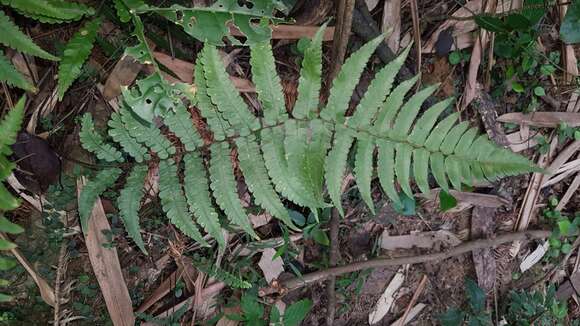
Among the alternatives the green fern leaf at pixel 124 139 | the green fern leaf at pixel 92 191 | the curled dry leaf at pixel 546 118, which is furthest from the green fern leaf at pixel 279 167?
the curled dry leaf at pixel 546 118

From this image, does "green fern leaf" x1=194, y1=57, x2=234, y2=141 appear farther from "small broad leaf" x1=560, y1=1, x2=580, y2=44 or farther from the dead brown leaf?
"small broad leaf" x1=560, y1=1, x2=580, y2=44

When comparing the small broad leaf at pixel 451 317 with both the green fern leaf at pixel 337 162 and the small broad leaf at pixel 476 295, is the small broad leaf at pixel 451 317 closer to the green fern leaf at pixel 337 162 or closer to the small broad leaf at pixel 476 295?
the small broad leaf at pixel 476 295

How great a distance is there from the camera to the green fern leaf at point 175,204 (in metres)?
2.12

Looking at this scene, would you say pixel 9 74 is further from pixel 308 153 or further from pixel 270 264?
pixel 270 264

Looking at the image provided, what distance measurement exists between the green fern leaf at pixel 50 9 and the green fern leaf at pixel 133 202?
0.65 metres

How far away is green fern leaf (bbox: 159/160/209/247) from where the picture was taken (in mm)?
2123

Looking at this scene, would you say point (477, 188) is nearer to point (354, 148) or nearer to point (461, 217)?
point (461, 217)

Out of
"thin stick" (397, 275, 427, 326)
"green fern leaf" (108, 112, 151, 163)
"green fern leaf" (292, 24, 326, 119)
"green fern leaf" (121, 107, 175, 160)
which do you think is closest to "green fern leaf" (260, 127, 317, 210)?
"green fern leaf" (292, 24, 326, 119)

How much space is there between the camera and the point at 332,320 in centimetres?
303

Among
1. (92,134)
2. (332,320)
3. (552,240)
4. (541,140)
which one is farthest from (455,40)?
(92,134)

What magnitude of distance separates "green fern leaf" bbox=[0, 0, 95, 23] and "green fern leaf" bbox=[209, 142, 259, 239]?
759mm

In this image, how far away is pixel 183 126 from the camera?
7.26 ft

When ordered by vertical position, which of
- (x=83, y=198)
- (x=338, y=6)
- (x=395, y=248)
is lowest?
(x=395, y=248)

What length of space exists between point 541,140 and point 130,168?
7.54 feet
